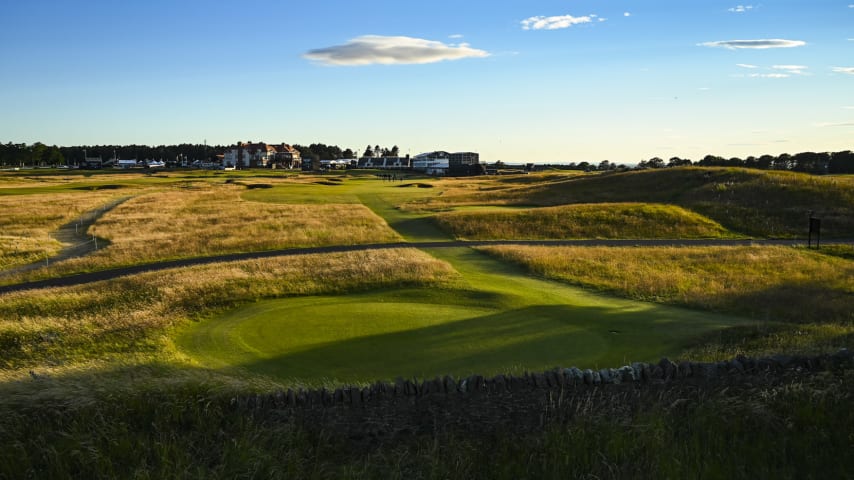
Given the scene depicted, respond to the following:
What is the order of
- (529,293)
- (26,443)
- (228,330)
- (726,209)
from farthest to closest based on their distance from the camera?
(726,209) → (529,293) → (228,330) → (26,443)

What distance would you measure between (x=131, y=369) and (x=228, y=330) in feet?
16.8

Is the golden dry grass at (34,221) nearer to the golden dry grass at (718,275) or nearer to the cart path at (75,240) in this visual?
the cart path at (75,240)

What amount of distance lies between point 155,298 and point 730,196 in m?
51.3

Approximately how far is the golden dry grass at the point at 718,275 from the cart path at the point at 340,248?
3.79 meters

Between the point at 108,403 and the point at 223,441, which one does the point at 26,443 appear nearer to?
the point at 108,403

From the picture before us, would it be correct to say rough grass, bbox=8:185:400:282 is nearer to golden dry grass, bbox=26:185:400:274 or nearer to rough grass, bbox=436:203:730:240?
golden dry grass, bbox=26:185:400:274

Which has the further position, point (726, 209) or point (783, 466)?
point (726, 209)

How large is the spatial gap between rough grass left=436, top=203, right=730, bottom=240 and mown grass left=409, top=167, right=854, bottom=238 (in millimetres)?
3646

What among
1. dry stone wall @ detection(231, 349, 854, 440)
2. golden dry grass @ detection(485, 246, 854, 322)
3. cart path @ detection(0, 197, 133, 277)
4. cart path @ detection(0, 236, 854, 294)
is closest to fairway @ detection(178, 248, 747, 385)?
dry stone wall @ detection(231, 349, 854, 440)

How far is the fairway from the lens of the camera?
14062 mm

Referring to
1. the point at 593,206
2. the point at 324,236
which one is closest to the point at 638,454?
the point at 324,236

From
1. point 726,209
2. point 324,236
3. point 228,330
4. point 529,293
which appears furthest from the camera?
point 726,209

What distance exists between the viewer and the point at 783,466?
7902 millimetres

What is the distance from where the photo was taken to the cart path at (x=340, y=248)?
27.0m
